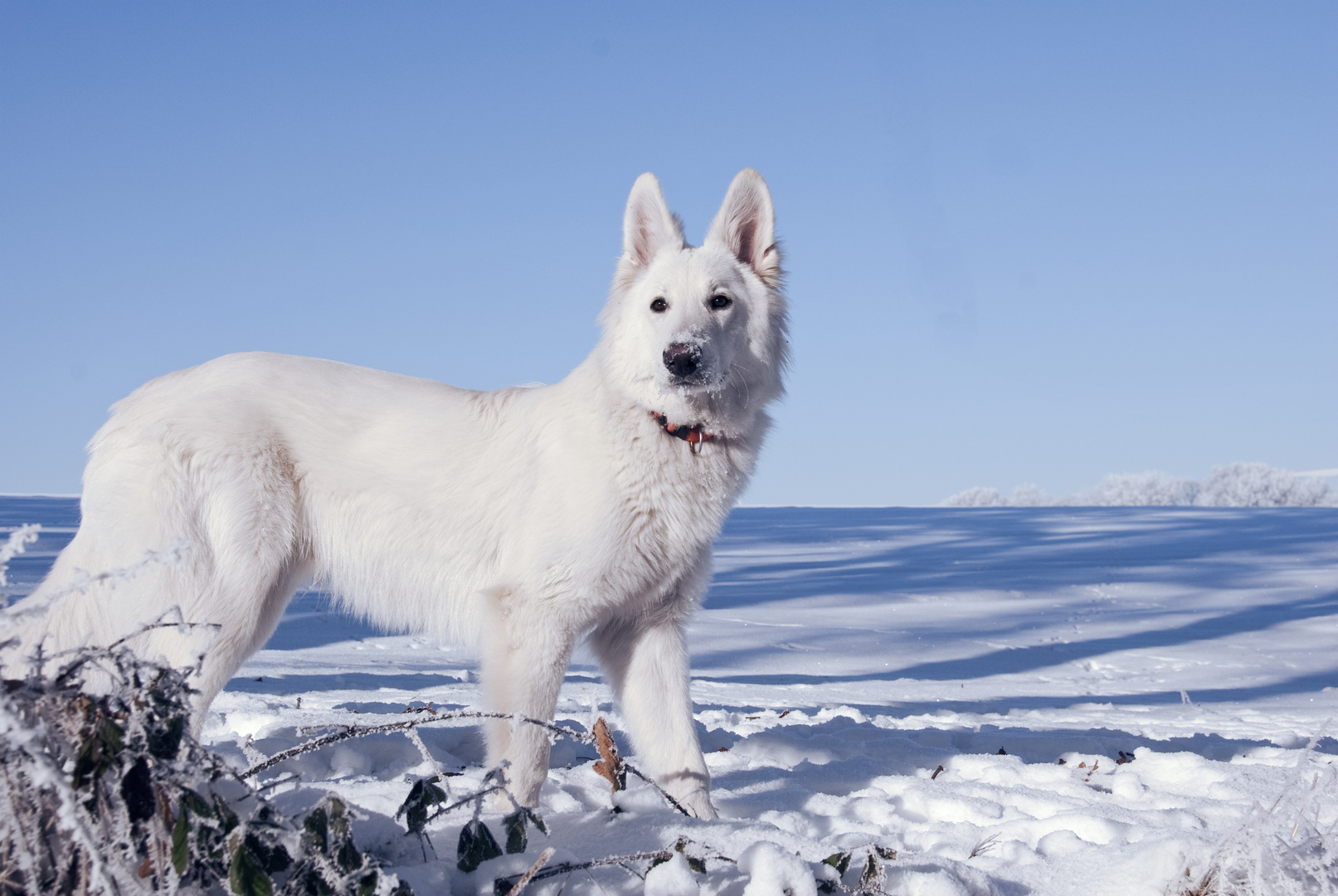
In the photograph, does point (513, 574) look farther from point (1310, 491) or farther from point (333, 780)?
point (1310, 491)

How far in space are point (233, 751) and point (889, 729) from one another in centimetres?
308

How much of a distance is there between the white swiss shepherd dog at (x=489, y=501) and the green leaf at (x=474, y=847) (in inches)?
42.1

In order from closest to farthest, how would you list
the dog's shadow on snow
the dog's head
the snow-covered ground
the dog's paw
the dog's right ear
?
the snow-covered ground
the dog's paw
the dog's head
the dog's right ear
the dog's shadow on snow

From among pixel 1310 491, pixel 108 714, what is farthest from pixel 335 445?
pixel 1310 491

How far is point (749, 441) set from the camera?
128 inches

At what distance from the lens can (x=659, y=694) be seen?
3.16m

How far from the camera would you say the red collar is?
3078 mm

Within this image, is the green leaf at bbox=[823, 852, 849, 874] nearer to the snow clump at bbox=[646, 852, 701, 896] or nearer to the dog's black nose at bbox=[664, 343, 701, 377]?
the snow clump at bbox=[646, 852, 701, 896]

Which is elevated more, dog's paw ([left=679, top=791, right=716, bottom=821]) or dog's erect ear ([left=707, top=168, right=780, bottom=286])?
dog's erect ear ([left=707, top=168, right=780, bottom=286])

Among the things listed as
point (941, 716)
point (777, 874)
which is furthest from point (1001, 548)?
point (777, 874)

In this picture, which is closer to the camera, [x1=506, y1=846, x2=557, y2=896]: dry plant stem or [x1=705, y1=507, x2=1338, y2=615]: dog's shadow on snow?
[x1=506, y1=846, x2=557, y2=896]: dry plant stem

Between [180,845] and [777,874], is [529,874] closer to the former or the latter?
[777,874]

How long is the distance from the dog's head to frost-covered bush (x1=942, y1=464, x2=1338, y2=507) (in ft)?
79.5

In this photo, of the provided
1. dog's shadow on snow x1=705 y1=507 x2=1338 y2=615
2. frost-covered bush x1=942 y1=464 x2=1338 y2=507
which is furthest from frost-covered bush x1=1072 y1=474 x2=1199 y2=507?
dog's shadow on snow x1=705 y1=507 x2=1338 y2=615
